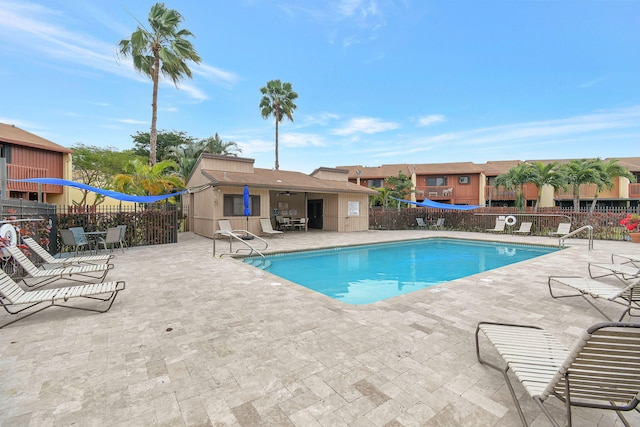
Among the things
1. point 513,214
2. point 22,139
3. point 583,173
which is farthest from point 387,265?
point 22,139

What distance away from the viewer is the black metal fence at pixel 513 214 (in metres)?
14.4

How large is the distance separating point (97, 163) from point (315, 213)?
19.7 metres

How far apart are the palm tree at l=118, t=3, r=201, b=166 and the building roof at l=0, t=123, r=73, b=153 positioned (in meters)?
7.40

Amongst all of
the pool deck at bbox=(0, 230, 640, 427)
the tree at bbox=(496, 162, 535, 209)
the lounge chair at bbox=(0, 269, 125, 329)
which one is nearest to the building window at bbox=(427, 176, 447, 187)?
the tree at bbox=(496, 162, 535, 209)

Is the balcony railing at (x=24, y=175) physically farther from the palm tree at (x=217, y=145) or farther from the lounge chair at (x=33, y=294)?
the lounge chair at (x=33, y=294)

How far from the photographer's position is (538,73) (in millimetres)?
19031

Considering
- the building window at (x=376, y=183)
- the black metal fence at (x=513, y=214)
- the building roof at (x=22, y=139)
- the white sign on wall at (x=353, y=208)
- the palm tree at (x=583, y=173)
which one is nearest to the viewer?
the black metal fence at (x=513, y=214)

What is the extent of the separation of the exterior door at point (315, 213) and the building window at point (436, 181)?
56.8 feet

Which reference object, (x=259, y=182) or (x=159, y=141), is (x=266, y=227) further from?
(x=159, y=141)

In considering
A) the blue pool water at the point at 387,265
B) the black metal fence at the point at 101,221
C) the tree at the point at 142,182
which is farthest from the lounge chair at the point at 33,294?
the tree at the point at 142,182

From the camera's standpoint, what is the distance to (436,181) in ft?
105

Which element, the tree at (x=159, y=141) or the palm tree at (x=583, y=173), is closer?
the palm tree at (x=583, y=173)

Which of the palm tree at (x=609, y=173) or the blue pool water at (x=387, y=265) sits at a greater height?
the palm tree at (x=609, y=173)

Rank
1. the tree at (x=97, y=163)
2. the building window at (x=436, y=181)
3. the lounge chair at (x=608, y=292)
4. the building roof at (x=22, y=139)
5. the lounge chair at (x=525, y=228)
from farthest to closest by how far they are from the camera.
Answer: the building window at (x=436, y=181) < the tree at (x=97, y=163) < the lounge chair at (x=525, y=228) < the building roof at (x=22, y=139) < the lounge chair at (x=608, y=292)
